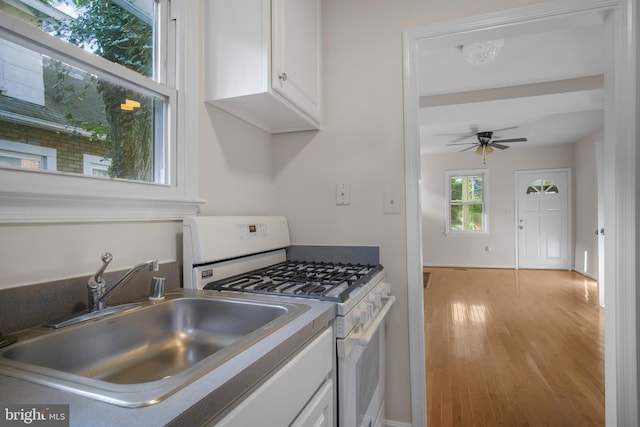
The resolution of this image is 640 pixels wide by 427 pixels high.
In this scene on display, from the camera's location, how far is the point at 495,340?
A: 291cm

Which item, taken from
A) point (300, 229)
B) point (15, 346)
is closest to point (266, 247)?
point (300, 229)

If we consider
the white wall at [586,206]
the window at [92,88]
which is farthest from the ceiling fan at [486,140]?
the window at [92,88]

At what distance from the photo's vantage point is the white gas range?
1.06 metres

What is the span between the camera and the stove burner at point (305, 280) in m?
1.11

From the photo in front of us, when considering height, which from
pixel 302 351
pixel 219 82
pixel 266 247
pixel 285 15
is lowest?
pixel 302 351

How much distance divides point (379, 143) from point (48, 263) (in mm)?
1442

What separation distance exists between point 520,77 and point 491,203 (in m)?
3.99

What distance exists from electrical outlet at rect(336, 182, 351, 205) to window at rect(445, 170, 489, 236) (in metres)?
5.64

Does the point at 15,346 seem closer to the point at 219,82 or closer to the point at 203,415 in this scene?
the point at 203,415

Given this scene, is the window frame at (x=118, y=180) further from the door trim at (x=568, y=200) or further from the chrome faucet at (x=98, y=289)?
the door trim at (x=568, y=200)

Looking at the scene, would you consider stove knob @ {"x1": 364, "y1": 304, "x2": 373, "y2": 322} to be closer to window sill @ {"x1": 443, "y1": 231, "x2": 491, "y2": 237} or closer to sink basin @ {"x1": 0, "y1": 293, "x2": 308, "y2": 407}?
sink basin @ {"x1": 0, "y1": 293, "x2": 308, "y2": 407}

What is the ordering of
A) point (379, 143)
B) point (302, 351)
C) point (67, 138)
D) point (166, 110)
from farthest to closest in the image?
point (379, 143) → point (166, 110) → point (67, 138) → point (302, 351)

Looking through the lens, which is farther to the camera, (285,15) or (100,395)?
(285,15)

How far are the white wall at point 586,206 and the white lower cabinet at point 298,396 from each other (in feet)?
19.2
